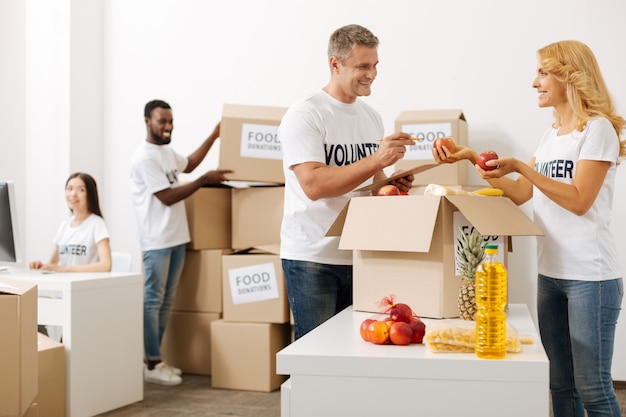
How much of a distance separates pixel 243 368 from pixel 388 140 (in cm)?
217

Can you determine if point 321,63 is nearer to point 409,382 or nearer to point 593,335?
point 593,335

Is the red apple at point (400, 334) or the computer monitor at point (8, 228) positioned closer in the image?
the red apple at point (400, 334)

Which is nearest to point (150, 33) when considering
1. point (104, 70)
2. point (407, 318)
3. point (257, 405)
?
point (104, 70)

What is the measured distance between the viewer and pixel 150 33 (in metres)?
4.76

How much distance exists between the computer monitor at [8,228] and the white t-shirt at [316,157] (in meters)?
1.48

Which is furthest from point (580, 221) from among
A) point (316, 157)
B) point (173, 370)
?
point (173, 370)

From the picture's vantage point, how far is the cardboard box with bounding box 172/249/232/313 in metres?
4.06

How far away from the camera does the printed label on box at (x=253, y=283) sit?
382 cm

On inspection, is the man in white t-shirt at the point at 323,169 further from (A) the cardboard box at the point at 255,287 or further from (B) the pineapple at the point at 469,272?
(A) the cardboard box at the point at 255,287

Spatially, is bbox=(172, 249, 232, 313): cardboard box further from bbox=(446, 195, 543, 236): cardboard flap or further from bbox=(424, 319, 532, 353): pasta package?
bbox=(424, 319, 532, 353): pasta package

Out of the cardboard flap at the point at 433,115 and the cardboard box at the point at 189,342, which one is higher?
the cardboard flap at the point at 433,115

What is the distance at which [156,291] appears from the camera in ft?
12.9

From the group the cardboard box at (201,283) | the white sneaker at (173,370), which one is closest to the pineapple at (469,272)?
the cardboard box at (201,283)

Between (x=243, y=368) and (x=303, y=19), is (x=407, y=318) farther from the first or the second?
(x=303, y=19)
